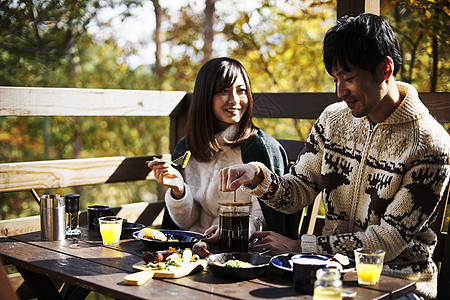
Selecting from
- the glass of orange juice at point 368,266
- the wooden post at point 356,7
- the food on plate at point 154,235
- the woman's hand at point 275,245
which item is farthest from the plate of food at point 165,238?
the wooden post at point 356,7

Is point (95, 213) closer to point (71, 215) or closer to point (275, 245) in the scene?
point (71, 215)

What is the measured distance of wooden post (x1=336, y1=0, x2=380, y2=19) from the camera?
265cm

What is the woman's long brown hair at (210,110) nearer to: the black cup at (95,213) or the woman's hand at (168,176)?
the woman's hand at (168,176)

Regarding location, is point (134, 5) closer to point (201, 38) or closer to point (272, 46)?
point (201, 38)

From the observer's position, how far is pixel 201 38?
7.66 m

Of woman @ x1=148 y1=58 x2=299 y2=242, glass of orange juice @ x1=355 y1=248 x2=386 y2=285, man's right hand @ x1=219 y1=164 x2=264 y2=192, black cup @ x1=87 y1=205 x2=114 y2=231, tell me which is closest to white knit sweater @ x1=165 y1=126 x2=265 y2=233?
woman @ x1=148 y1=58 x2=299 y2=242

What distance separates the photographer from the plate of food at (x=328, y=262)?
173cm

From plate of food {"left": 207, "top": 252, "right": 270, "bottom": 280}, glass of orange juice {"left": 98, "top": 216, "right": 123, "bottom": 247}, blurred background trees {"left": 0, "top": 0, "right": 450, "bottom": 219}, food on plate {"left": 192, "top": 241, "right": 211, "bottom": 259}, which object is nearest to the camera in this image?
plate of food {"left": 207, "top": 252, "right": 270, "bottom": 280}

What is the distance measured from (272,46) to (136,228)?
3.81 metres

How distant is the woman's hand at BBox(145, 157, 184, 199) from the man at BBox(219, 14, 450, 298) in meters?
0.41

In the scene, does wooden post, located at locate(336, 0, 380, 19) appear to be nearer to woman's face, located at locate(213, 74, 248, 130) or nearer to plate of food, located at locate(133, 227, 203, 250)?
woman's face, located at locate(213, 74, 248, 130)

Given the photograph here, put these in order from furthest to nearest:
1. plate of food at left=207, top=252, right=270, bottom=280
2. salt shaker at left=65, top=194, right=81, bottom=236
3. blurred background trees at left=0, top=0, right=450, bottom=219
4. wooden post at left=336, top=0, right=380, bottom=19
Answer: blurred background trees at left=0, top=0, right=450, bottom=219 → wooden post at left=336, top=0, right=380, bottom=19 → salt shaker at left=65, top=194, right=81, bottom=236 → plate of food at left=207, top=252, right=270, bottom=280

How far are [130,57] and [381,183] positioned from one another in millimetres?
6307

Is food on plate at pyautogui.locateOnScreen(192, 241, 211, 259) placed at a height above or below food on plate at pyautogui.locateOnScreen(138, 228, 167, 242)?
below
